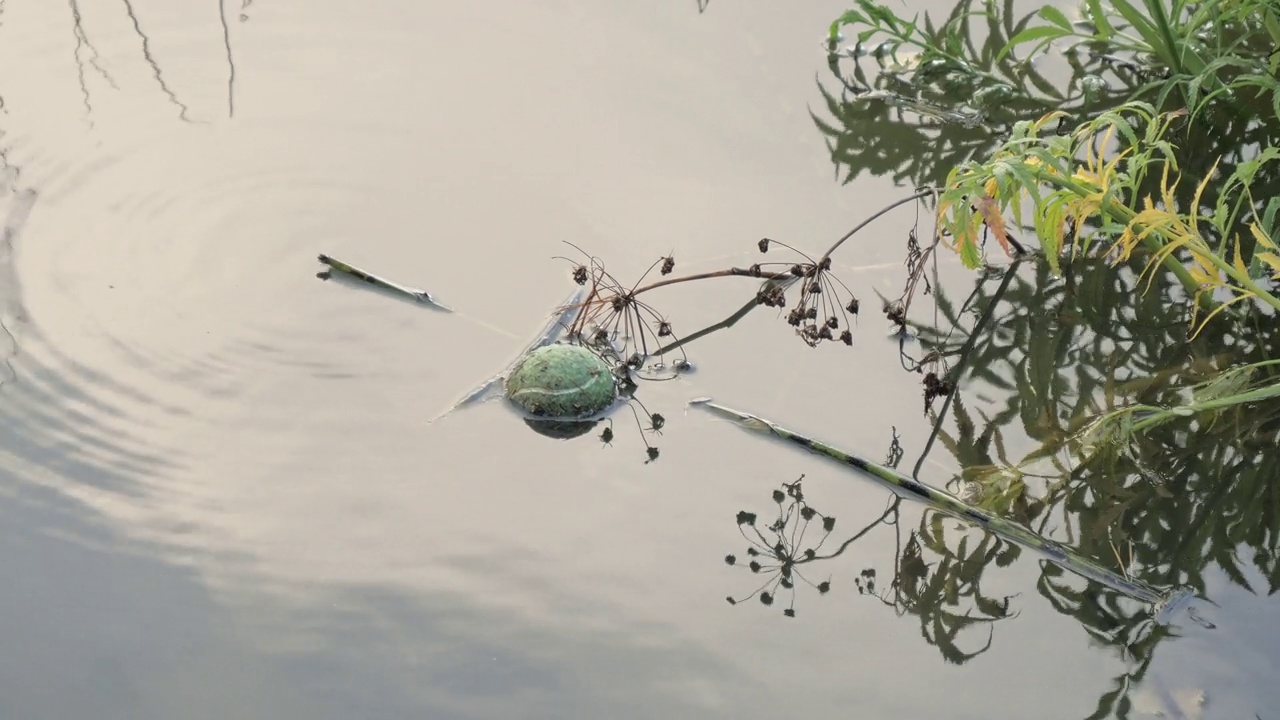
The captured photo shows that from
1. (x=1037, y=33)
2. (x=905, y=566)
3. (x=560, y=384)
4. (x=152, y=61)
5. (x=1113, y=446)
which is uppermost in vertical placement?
(x=152, y=61)

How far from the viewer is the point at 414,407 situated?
2.46 m

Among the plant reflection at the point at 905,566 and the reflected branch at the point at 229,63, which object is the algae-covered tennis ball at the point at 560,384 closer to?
the plant reflection at the point at 905,566

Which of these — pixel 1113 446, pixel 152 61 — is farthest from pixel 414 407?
pixel 152 61

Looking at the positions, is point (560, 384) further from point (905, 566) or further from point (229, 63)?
point (229, 63)

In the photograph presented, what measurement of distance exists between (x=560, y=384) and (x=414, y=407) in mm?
285

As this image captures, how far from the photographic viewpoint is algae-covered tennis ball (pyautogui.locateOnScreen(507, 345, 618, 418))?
2.44 m

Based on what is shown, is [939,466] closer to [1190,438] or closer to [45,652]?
[1190,438]

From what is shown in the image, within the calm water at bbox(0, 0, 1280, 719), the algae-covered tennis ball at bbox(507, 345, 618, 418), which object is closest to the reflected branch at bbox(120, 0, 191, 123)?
the calm water at bbox(0, 0, 1280, 719)

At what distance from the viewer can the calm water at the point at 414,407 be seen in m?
1.98

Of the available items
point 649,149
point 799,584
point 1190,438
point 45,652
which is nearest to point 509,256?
point 649,149

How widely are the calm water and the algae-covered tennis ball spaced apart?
6cm

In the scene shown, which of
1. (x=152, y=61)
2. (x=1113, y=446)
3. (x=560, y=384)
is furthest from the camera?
(x=152, y=61)

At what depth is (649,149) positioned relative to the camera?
3.18m

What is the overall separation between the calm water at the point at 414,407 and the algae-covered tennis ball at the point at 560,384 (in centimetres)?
6
